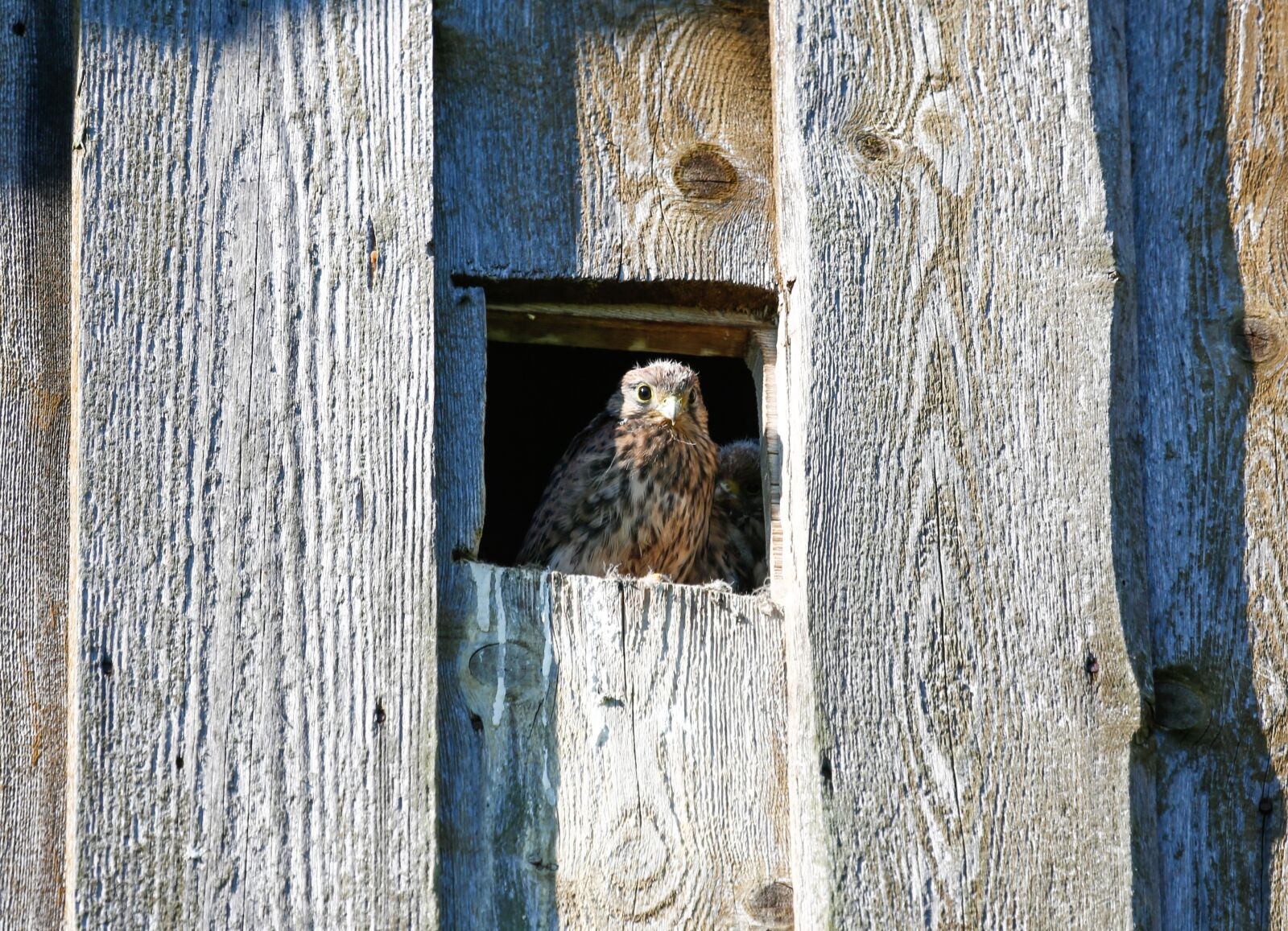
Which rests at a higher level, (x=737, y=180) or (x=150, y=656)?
(x=737, y=180)

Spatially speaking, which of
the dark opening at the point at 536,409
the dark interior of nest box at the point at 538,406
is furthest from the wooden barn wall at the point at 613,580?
the dark opening at the point at 536,409

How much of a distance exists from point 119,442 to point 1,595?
1.01 feet

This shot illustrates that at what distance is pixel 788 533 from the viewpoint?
2.63m

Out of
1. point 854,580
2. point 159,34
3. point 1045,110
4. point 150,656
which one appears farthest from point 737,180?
point 150,656

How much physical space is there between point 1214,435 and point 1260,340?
203 millimetres

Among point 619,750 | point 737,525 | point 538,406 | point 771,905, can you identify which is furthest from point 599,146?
point 538,406

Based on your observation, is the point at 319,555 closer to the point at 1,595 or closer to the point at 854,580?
the point at 1,595

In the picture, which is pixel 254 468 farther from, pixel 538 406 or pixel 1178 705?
pixel 538 406

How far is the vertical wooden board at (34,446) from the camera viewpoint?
2363mm

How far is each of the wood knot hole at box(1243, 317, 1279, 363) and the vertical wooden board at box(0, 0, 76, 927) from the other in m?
2.03

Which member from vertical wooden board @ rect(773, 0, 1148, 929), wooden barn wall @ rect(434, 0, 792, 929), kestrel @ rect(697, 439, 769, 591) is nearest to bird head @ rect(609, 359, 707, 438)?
kestrel @ rect(697, 439, 769, 591)

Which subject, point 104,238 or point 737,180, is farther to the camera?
point 737,180

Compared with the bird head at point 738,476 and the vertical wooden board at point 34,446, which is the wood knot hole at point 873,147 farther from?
the bird head at point 738,476

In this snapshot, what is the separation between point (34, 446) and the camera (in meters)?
2.52
